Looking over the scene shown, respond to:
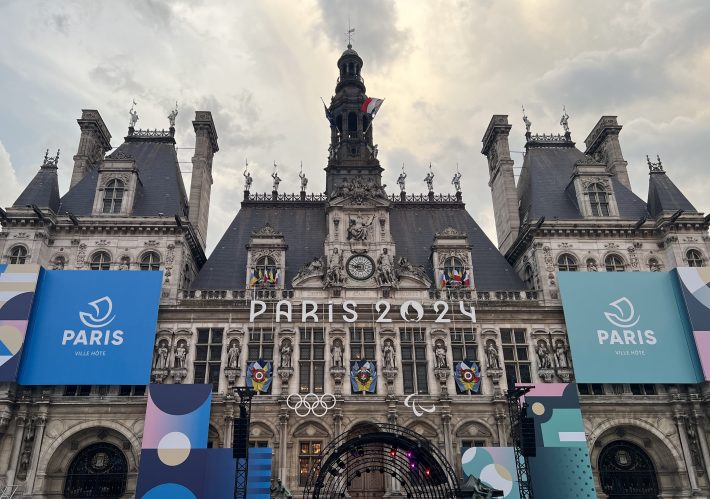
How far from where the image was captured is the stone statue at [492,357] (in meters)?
36.9

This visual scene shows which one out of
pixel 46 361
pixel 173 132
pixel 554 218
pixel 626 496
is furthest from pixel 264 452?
pixel 173 132

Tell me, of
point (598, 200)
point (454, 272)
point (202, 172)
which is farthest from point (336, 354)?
point (598, 200)

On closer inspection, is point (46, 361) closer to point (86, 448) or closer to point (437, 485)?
point (86, 448)

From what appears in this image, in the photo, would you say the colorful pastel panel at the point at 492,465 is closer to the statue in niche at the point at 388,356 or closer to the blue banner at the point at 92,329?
the statue in niche at the point at 388,356

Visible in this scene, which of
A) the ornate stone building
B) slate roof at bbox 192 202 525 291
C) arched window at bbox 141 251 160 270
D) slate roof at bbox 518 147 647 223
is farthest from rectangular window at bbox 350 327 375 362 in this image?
slate roof at bbox 518 147 647 223

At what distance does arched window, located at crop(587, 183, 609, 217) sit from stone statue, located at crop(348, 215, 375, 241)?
16846 mm

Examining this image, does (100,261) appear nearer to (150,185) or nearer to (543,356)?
(150,185)

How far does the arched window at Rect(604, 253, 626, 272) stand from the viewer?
41250 mm

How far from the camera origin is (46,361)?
115ft

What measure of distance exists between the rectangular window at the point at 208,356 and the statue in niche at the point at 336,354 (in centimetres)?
710

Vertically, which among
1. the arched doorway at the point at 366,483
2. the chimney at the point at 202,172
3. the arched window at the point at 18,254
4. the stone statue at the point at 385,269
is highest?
the chimney at the point at 202,172

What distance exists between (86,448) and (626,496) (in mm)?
32935

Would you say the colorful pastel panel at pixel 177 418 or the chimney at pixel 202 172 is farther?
the chimney at pixel 202 172

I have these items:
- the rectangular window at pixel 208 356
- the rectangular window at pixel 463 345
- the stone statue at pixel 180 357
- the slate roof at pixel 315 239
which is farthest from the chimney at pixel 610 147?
the stone statue at pixel 180 357
